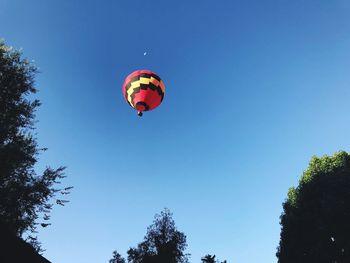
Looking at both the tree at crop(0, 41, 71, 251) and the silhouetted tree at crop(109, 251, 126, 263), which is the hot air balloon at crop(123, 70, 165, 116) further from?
the silhouetted tree at crop(109, 251, 126, 263)

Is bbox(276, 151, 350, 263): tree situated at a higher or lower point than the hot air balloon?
higher

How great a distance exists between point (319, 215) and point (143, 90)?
2100 cm

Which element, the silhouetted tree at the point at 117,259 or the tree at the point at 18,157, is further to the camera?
the silhouetted tree at the point at 117,259

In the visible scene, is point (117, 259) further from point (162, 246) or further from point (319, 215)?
point (319, 215)

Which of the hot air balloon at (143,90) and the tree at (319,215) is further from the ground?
the tree at (319,215)

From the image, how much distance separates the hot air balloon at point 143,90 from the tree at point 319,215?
63.6 feet

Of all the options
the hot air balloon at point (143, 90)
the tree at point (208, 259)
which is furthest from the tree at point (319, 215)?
the hot air balloon at point (143, 90)

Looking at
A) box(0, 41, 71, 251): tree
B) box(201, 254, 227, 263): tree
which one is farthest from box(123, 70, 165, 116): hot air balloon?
box(201, 254, 227, 263): tree

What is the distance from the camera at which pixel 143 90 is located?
42.4ft

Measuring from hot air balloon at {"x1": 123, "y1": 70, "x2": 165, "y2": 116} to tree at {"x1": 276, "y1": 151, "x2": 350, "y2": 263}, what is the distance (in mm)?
19372

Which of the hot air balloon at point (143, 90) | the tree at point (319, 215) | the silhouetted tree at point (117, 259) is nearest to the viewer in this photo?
the hot air balloon at point (143, 90)

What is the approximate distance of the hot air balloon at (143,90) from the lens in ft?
42.5

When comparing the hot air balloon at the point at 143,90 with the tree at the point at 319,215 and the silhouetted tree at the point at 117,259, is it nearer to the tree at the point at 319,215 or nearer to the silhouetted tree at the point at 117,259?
the tree at the point at 319,215

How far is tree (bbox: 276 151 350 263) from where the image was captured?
25.5 m
